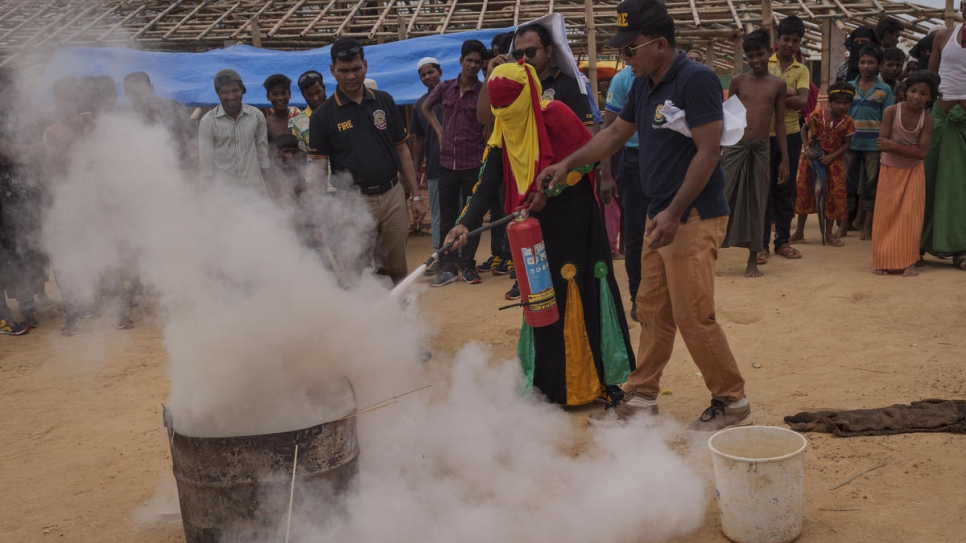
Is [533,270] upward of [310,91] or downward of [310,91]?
downward

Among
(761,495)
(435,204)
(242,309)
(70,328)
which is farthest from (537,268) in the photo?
(435,204)

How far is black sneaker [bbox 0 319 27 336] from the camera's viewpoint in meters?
7.16

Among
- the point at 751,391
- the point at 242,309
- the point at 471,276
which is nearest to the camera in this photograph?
the point at 242,309

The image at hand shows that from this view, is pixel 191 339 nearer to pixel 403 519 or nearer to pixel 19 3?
pixel 403 519

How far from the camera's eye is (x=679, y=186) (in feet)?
12.6

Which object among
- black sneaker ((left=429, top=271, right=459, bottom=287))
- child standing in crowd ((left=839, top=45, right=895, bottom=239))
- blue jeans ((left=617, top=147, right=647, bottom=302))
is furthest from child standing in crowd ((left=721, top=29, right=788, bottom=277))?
black sneaker ((left=429, top=271, right=459, bottom=287))

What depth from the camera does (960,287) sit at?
20.7ft

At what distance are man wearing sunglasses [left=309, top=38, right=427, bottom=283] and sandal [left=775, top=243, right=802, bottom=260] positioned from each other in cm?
419

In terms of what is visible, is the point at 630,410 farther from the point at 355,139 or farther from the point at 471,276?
the point at 471,276

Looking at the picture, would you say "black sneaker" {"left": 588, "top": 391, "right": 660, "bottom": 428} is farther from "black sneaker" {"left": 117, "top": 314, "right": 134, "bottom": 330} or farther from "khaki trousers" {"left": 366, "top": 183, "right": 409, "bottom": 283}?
"black sneaker" {"left": 117, "top": 314, "right": 134, "bottom": 330}

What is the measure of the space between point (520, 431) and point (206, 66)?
9.38m

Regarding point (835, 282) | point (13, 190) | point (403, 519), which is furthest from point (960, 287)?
point (13, 190)

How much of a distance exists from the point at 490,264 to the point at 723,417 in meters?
4.83

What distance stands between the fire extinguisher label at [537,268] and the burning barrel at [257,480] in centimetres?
151
